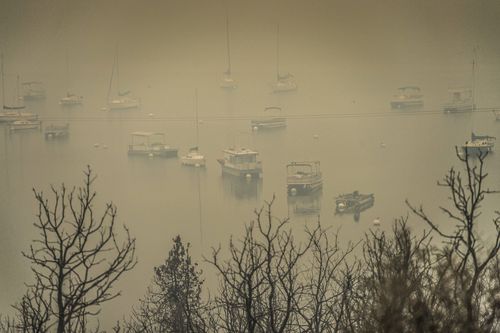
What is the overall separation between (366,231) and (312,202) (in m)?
0.54

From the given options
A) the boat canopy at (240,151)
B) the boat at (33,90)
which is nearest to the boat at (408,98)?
the boat canopy at (240,151)

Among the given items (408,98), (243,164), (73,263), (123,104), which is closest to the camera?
(73,263)

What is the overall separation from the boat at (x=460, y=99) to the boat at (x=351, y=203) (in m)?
1.14

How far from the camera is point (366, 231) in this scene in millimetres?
7930

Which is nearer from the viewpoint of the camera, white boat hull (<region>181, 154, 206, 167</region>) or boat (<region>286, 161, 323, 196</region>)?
boat (<region>286, 161, 323, 196</region>)

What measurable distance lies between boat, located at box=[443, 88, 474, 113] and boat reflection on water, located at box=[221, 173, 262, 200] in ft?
6.06

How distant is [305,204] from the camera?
8.07 metres

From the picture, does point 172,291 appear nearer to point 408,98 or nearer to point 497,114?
point 408,98

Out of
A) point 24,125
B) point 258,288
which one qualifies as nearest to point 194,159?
point 24,125

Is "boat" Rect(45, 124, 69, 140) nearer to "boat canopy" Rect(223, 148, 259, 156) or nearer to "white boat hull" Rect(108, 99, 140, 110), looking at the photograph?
"white boat hull" Rect(108, 99, 140, 110)

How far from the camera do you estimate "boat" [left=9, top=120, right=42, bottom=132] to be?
821 cm

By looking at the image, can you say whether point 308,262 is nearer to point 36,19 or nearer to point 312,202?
point 312,202

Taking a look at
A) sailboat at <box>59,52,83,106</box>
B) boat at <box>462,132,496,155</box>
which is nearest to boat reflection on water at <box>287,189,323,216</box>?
boat at <box>462,132,496,155</box>

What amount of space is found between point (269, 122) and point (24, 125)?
2182mm
